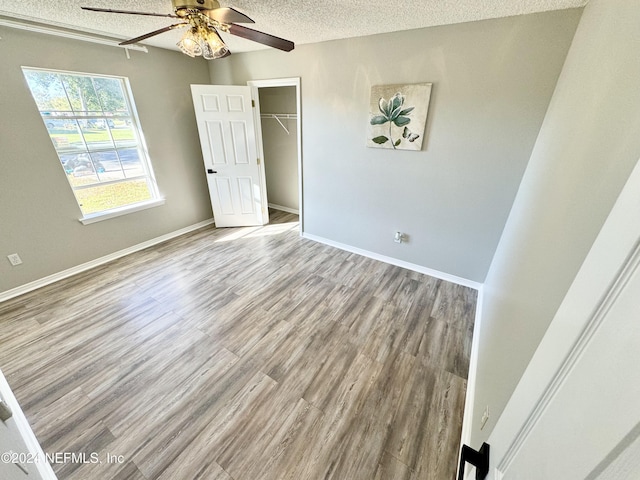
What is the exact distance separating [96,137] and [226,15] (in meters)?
2.35

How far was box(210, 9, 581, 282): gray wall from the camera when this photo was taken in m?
1.97

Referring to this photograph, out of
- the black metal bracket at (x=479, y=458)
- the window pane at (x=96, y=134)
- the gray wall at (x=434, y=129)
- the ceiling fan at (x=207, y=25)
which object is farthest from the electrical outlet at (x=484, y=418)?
the window pane at (x=96, y=134)

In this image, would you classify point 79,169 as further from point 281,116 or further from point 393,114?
point 393,114

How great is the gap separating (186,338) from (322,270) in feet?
5.07

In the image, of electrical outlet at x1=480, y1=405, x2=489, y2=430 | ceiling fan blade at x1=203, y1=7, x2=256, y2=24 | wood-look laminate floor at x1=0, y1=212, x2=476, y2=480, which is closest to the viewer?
electrical outlet at x1=480, y1=405, x2=489, y2=430

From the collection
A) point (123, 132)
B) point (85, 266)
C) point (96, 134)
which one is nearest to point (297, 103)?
point (123, 132)

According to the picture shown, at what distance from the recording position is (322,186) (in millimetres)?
3336

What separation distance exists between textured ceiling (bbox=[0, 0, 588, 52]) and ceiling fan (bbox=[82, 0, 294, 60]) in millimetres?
283

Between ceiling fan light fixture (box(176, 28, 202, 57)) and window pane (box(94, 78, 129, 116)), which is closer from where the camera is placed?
ceiling fan light fixture (box(176, 28, 202, 57))

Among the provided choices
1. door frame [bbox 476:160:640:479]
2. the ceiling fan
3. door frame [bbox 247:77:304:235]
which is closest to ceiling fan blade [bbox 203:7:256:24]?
the ceiling fan

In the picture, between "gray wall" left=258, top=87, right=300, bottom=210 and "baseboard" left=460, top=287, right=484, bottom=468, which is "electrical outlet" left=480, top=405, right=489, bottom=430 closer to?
"baseboard" left=460, top=287, right=484, bottom=468

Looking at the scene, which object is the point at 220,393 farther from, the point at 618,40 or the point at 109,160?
the point at 109,160

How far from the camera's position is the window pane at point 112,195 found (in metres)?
2.86

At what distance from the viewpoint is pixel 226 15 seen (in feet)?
4.98
